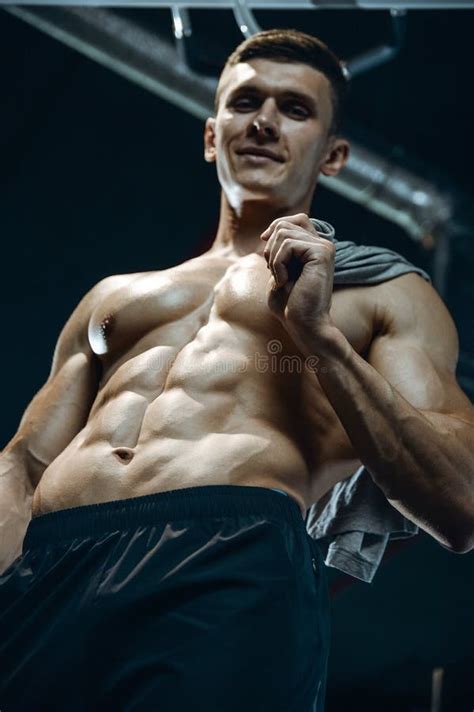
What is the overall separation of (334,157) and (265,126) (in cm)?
22

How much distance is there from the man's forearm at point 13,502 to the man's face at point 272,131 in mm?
568

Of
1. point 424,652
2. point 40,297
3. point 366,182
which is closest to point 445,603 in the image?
point 424,652

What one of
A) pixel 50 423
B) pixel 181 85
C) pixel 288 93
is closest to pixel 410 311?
pixel 288 93

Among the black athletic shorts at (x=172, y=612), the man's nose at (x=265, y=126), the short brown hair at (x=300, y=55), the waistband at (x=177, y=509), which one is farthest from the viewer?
the short brown hair at (x=300, y=55)

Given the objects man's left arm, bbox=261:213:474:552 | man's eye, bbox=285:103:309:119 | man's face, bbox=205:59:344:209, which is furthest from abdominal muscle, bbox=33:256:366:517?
man's eye, bbox=285:103:309:119

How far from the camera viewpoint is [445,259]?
10.1 feet

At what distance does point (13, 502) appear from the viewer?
1656mm

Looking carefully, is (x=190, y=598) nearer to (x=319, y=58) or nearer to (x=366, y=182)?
(x=319, y=58)

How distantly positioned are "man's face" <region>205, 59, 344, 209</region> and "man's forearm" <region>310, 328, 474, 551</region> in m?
0.48

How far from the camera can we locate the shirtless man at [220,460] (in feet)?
4.39

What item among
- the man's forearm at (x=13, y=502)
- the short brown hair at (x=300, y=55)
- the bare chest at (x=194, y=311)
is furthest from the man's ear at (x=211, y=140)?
the man's forearm at (x=13, y=502)

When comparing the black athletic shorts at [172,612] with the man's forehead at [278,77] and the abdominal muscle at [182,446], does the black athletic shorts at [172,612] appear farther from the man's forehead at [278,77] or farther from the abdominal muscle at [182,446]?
the man's forehead at [278,77]

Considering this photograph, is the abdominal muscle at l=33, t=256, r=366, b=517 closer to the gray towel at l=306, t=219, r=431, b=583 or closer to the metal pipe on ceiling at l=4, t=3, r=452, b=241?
the gray towel at l=306, t=219, r=431, b=583

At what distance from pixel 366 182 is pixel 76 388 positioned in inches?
59.9
